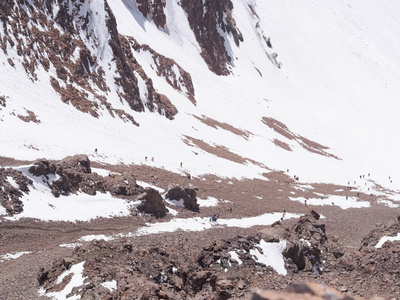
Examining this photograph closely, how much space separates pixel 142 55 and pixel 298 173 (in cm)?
4535

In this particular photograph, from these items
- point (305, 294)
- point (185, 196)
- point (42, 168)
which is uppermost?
point (305, 294)

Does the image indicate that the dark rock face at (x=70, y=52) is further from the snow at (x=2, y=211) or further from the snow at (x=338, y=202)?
the snow at (x=338, y=202)

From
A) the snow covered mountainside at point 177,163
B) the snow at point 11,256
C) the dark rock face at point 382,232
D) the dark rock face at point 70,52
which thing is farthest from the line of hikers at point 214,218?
the dark rock face at point 70,52

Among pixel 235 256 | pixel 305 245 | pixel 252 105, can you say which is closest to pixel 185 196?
pixel 305 245

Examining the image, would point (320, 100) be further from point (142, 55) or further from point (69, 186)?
point (69, 186)

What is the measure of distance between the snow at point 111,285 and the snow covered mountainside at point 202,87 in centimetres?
2170

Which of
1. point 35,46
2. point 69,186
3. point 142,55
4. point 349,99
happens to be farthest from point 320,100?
point 69,186

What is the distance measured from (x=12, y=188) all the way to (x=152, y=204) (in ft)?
36.2

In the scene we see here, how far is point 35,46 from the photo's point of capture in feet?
153

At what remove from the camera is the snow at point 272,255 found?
16.1 meters

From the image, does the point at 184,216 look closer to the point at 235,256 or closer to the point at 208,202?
the point at 208,202

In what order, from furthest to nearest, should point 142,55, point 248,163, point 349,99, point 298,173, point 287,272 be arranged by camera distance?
point 349,99 → point 142,55 → point 298,173 → point 248,163 → point 287,272

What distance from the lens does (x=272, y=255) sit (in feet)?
55.3

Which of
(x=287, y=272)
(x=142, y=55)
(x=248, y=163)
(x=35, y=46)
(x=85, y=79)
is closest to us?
(x=287, y=272)
